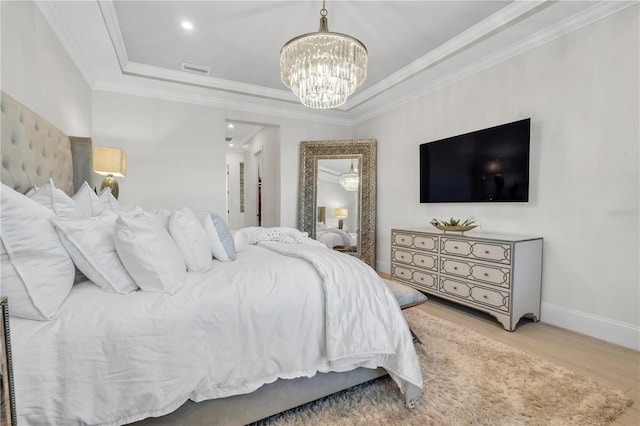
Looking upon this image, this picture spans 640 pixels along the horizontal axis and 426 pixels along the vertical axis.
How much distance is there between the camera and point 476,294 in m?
2.65

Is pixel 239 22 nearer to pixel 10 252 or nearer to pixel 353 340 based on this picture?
pixel 10 252

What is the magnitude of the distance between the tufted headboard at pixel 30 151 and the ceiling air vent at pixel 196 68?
5.25 ft

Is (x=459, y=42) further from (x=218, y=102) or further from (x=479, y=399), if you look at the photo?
(x=218, y=102)

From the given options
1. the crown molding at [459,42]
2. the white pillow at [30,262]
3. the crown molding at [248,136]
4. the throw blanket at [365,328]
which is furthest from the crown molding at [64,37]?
the crown molding at [459,42]

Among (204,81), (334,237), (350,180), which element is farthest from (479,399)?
(204,81)

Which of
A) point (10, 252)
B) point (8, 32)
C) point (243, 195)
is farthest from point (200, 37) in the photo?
point (243, 195)

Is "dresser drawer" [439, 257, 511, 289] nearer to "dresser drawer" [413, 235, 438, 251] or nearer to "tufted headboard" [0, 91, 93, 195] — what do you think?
"dresser drawer" [413, 235, 438, 251]

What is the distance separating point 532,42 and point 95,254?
3.66 meters

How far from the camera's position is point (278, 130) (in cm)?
475

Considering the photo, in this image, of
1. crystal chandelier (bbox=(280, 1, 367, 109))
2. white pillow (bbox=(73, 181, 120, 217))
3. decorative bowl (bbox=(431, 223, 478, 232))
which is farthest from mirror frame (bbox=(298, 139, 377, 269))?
white pillow (bbox=(73, 181, 120, 217))

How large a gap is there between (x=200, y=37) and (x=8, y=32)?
150cm

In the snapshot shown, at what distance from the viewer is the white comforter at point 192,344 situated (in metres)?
0.98

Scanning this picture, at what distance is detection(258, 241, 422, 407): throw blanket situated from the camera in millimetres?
1401

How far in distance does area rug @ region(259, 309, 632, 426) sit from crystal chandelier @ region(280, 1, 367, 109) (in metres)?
2.08
